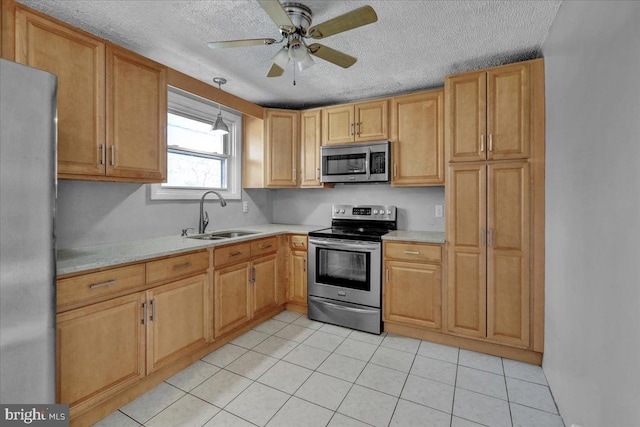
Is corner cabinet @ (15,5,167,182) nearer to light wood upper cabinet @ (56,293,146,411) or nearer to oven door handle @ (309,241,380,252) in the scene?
light wood upper cabinet @ (56,293,146,411)

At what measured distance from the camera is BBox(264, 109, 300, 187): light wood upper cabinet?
3553 mm

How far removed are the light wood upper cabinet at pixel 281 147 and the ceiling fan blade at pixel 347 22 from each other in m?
1.91

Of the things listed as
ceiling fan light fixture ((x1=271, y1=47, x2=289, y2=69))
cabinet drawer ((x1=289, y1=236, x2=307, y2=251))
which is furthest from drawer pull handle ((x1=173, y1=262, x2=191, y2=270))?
ceiling fan light fixture ((x1=271, y1=47, x2=289, y2=69))

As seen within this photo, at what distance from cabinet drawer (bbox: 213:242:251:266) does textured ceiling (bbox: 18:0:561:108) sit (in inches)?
64.1

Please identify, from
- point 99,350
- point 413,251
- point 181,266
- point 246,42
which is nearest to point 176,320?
point 181,266

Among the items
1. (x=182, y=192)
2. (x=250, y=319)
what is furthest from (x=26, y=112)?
(x=250, y=319)

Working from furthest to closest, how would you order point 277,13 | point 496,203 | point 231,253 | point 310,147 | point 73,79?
point 310,147 → point 231,253 → point 496,203 → point 73,79 → point 277,13

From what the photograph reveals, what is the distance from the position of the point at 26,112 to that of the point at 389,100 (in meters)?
2.80

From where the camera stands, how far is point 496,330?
2410mm

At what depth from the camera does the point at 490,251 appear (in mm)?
2432

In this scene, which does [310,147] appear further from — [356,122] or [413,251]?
[413,251]

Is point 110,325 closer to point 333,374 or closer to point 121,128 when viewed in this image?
point 121,128

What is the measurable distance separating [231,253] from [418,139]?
2.12 m

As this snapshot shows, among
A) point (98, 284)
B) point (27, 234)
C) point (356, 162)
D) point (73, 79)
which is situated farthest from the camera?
point (356, 162)
